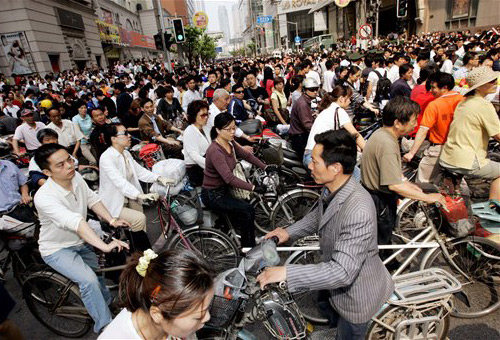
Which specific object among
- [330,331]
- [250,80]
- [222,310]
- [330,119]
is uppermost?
[250,80]

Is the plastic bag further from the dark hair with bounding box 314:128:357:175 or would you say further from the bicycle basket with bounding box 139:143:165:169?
the dark hair with bounding box 314:128:357:175

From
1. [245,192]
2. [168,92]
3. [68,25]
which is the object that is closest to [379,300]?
[245,192]

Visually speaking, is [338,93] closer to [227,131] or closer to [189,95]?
[227,131]

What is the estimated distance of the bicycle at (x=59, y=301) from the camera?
289 cm

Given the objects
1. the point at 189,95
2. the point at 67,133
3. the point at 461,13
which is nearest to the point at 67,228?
the point at 67,133

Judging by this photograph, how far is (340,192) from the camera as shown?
182cm

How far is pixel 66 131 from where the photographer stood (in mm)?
6395

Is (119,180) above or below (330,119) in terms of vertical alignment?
below

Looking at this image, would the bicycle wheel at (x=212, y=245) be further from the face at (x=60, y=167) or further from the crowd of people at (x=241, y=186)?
the face at (x=60, y=167)

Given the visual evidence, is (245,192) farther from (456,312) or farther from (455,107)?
(455,107)

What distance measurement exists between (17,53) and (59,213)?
2375 cm

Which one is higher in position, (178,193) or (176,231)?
(178,193)

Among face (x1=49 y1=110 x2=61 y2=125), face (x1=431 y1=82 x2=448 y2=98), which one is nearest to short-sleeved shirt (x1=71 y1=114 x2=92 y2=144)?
face (x1=49 y1=110 x2=61 y2=125)

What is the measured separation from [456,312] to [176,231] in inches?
119
